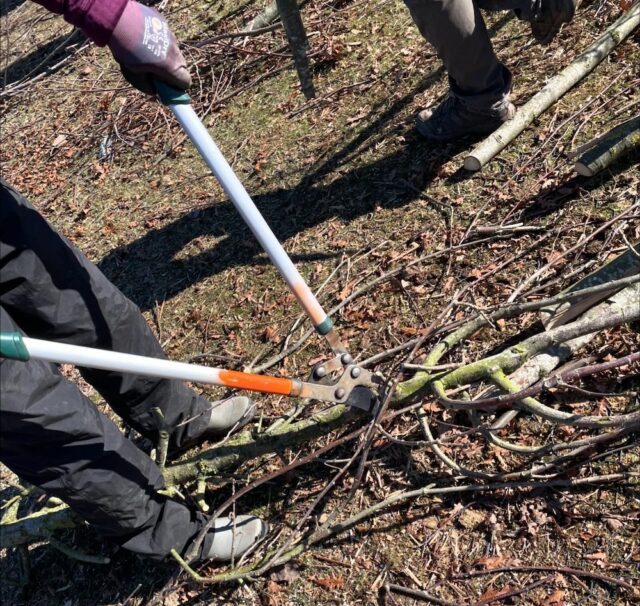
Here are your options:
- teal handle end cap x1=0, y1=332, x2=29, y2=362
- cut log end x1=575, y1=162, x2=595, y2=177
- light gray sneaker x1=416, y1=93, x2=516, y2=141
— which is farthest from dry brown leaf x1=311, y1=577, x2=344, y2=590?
light gray sneaker x1=416, y1=93, x2=516, y2=141

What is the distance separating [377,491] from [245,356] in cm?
114

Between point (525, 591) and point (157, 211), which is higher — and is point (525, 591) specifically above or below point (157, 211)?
below

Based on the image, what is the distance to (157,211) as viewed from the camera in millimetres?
4863

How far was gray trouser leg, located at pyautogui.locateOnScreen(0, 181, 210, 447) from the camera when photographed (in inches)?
97.7

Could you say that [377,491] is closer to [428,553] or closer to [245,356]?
[428,553]

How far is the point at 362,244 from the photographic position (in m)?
3.70

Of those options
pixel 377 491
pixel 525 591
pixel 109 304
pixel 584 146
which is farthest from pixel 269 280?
pixel 525 591

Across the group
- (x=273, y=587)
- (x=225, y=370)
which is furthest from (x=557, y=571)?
(x=225, y=370)

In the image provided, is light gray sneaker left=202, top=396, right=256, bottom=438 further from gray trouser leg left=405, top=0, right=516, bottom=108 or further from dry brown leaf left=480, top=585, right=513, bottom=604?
gray trouser leg left=405, top=0, right=516, bottom=108

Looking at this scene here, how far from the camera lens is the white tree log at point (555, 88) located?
3.58m

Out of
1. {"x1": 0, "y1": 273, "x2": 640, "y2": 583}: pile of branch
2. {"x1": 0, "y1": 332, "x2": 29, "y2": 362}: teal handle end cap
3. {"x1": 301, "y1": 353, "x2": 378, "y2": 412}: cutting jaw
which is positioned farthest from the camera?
{"x1": 301, "y1": 353, "x2": 378, "y2": 412}: cutting jaw

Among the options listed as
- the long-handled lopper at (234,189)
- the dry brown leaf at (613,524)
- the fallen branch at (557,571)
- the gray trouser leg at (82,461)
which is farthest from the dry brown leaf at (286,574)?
the dry brown leaf at (613,524)

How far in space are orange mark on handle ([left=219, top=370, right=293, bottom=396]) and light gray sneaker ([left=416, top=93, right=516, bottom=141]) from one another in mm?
1999

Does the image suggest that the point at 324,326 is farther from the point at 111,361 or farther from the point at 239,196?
the point at 111,361
